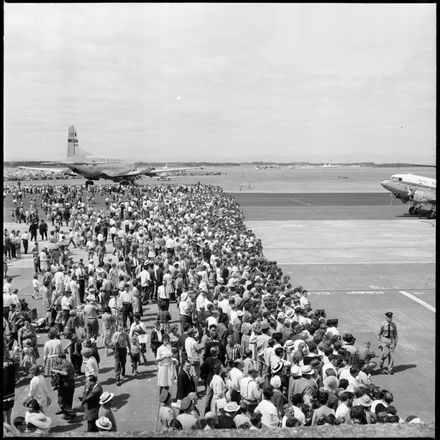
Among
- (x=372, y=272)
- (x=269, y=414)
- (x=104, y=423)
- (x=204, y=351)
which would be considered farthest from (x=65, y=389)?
(x=372, y=272)

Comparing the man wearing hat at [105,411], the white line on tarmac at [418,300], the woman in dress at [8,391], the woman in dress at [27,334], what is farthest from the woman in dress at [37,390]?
the white line on tarmac at [418,300]

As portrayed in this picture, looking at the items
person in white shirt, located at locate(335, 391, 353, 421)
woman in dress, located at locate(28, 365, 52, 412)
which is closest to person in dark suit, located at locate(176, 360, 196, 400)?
woman in dress, located at locate(28, 365, 52, 412)

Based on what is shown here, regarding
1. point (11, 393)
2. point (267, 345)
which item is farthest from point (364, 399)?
point (11, 393)

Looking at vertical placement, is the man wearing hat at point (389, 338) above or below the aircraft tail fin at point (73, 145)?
below

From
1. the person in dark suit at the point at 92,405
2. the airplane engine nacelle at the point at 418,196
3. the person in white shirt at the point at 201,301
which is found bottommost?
the person in dark suit at the point at 92,405

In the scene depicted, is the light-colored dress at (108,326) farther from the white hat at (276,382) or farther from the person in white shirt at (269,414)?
the person in white shirt at (269,414)

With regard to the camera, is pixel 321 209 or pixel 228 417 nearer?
pixel 228 417

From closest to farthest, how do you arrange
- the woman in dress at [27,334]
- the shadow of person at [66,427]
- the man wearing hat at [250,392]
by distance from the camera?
1. the man wearing hat at [250,392]
2. the shadow of person at [66,427]
3. the woman in dress at [27,334]

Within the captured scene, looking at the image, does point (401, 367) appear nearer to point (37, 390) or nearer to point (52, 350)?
point (52, 350)

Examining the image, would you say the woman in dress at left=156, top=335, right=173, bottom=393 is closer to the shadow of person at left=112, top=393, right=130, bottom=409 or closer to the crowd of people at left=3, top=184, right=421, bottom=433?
the crowd of people at left=3, top=184, right=421, bottom=433
